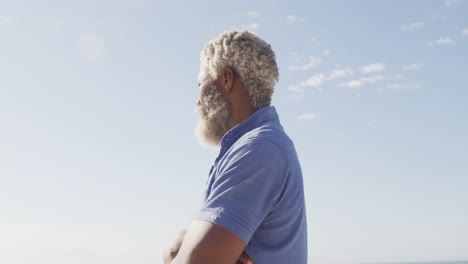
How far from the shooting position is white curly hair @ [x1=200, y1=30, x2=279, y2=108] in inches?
146

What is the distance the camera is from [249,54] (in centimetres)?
371

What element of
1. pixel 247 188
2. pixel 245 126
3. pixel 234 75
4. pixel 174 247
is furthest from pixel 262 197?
pixel 234 75

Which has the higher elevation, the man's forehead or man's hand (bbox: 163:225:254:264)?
the man's forehead

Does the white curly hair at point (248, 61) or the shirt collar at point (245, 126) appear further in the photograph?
the white curly hair at point (248, 61)

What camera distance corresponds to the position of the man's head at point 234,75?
371cm

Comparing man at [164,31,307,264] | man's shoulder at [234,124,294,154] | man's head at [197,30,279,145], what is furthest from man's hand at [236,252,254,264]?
man's head at [197,30,279,145]

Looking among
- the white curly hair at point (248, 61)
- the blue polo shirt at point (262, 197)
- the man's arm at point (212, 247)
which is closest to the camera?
the man's arm at point (212, 247)

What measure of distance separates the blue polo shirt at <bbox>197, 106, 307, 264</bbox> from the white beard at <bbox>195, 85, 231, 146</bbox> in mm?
515

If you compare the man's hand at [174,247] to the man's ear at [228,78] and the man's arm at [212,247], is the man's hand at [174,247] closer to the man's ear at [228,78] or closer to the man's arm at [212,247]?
the man's arm at [212,247]

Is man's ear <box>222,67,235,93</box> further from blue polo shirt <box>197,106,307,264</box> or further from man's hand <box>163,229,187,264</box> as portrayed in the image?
man's hand <box>163,229,187,264</box>

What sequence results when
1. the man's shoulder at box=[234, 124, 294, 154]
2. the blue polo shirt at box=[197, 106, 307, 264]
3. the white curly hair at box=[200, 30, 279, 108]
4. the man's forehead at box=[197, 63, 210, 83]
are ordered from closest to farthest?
the blue polo shirt at box=[197, 106, 307, 264] < the man's shoulder at box=[234, 124, 294, 154] < the white curly hair at box=[200, 30, 279, 108] < the man's forehead at box=[197, 63, 210, 83]

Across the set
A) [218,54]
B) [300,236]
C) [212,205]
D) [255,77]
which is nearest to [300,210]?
[300,236]

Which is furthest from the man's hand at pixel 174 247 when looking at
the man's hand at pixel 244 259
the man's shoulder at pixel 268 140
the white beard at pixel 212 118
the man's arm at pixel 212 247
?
the white beard at pixel 212 118

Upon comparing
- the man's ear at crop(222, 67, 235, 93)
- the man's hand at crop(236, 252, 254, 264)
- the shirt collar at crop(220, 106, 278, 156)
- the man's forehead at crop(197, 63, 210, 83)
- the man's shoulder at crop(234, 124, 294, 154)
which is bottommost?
the man's hand at crop(236, 252, 254, 264)
